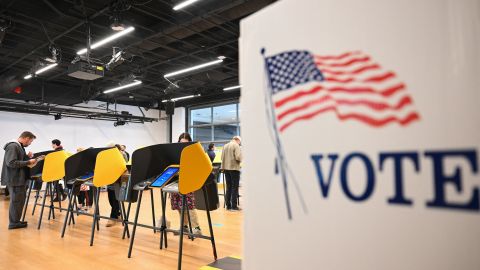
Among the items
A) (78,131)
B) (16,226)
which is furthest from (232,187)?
(78,131)

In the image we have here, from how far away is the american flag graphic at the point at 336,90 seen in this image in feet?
1.64

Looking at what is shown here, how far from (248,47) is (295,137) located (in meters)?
0.24

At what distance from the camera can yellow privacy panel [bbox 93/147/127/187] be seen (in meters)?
3.60

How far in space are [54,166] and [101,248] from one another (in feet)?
6.39

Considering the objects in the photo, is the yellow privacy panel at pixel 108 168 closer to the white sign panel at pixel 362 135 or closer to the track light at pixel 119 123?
the white sign panel at pixel 362 135

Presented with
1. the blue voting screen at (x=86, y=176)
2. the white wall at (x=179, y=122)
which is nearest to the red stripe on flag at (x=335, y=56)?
the blue voting screen at (x=86, y=176)

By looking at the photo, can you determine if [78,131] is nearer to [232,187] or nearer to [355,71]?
[232,187]

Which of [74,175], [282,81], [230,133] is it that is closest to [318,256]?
[282,81]

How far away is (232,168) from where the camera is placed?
5668 millimetres

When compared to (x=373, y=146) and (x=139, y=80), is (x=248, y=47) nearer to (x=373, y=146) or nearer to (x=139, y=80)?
(x=373, y=146)

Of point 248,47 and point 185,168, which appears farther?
point 185,168

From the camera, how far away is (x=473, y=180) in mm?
437

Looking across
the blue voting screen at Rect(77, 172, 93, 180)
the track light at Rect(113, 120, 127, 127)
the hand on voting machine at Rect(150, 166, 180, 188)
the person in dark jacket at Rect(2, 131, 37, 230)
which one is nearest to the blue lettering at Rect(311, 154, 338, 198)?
the hand on voting machine at Rect(150, 166, 180, 188)

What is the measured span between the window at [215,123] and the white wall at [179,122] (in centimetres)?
31
